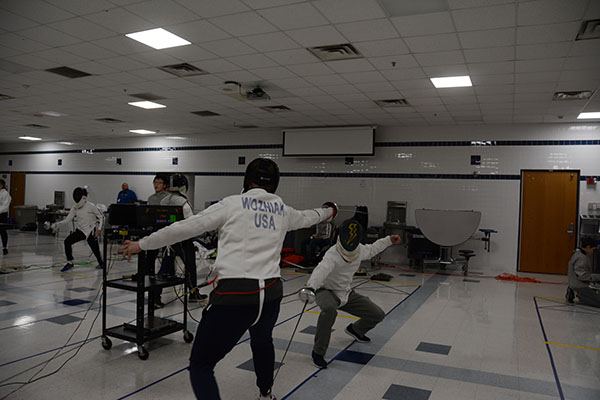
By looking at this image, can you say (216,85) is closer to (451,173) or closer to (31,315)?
(31,315)

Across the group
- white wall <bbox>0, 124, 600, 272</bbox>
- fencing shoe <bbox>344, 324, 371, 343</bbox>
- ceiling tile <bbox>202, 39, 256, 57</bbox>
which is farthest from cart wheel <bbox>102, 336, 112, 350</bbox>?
white wall <bbox>0, 124, 600, 272</bbox>

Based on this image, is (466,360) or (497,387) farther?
(466,360)

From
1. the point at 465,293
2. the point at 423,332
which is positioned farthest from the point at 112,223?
the point at 465,293

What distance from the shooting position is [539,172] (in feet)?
30.3

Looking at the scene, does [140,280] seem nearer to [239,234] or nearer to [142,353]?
[142,353]

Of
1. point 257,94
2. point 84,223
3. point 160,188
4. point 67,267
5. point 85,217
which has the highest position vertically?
point 257,94

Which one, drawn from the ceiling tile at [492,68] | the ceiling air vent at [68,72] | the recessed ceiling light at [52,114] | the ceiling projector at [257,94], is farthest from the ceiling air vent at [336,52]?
the recessed ceiling light at [52,114]

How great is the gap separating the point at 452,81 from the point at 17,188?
1686cm

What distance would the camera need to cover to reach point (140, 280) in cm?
352

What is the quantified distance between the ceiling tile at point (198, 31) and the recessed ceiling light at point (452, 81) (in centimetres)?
321

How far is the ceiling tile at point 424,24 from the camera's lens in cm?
439

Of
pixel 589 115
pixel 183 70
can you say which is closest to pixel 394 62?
pixel 183 70

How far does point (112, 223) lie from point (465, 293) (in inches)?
206

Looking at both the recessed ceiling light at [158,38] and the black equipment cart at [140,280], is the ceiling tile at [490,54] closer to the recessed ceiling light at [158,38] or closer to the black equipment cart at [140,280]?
the recessed ceiling light at [158,38]
